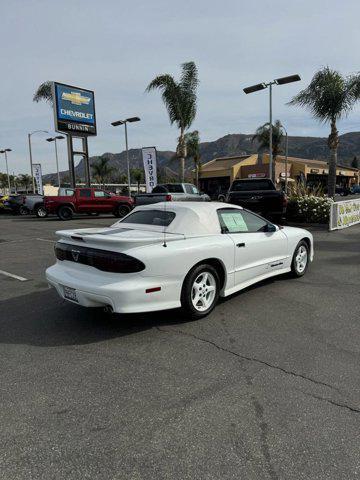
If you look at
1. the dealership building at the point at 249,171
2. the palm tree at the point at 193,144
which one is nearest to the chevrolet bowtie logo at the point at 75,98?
the palm tree at the point at 193,144

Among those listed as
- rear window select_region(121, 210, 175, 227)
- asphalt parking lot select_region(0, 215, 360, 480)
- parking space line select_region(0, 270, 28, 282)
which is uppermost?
rear window select_region(121, 210, 175, 227)

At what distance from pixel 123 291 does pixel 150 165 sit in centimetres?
2335

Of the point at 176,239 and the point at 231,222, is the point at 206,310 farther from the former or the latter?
the point at 231,222

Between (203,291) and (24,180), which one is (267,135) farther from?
(24,180)

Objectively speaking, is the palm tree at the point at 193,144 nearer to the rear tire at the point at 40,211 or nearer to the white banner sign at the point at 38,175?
the white banner sign at the point at 38,175

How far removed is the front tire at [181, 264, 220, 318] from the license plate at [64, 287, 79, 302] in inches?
48.2

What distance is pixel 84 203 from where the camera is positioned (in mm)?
20641

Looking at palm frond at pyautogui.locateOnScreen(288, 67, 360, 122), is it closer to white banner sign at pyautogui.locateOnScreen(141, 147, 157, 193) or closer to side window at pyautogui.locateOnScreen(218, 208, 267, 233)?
white banner sign at pyautogui.locateOnScreen(141, 147, 157, 193)

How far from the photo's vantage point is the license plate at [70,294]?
14.3ft

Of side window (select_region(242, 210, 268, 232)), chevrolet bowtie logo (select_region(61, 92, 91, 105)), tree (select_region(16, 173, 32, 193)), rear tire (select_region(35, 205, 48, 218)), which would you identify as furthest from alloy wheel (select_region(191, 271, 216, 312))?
tree (select_region(16, 173, 32, 193))

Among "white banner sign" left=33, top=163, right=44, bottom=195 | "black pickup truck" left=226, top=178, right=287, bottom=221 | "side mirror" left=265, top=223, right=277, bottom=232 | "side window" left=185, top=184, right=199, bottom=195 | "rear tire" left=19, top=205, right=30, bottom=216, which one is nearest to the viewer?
"side mirror" left=265, top=223, right=277, bottom=232

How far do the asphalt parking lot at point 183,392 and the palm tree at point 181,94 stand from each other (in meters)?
24.7

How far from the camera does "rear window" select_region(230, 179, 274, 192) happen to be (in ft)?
46.2

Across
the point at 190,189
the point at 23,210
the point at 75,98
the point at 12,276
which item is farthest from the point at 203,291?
the point at 75,98
